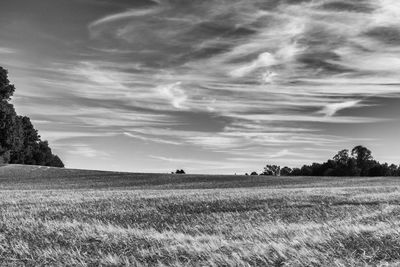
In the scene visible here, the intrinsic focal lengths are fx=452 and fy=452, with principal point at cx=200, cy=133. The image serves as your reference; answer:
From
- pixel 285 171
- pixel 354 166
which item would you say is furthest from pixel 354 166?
pixel 285 171

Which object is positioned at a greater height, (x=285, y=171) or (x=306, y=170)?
(x=306, y=170)

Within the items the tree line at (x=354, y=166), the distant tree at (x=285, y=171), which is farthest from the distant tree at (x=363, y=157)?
the distant tree at (x=285, y=171)

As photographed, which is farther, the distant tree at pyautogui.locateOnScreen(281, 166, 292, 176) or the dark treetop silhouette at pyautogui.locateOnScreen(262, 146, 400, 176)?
the distant tree at pyautogui.locateOnScreen(281, 166, 292, 176)

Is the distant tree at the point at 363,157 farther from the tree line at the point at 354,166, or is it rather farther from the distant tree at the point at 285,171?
the distant tree at the point at 285,171

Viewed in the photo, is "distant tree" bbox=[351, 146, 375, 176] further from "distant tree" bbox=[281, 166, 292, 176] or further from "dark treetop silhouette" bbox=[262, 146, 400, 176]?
"distant tree" bbox=[281, 166, 292, 176]

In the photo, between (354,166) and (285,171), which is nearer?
(354,166)

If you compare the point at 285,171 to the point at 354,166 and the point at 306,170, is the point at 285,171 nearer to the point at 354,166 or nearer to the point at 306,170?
the point at 306,170

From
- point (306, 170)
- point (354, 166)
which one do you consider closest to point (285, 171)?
point (306, 170)

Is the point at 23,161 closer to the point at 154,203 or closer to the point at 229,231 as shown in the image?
the point at 154,203

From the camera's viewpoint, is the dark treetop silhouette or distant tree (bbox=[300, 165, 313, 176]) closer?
the dark treetop silhouette

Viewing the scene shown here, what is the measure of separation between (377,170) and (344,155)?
10.2 meters

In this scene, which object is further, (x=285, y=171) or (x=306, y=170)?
(x=285, y=171)

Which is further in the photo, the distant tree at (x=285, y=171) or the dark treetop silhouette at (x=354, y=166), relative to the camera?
the distant tree at (x=285, y=171)

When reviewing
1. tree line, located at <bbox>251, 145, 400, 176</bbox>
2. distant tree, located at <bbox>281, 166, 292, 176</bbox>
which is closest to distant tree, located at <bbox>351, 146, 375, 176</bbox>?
tree line, located at <bbox>251, 145, 400, 176</bbox>
